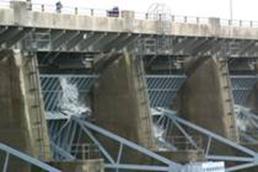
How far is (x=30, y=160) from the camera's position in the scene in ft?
110

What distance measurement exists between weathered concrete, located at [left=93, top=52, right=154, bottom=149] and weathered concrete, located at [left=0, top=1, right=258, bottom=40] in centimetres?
182

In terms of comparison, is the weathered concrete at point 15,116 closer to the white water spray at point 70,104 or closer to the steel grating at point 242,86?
the white water spray at point 70,104

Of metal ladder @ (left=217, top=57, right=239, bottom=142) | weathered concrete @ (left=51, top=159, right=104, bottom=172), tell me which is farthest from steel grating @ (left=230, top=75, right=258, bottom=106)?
weathered concrete @ (left=51, top=159, right=104, bottom=172)

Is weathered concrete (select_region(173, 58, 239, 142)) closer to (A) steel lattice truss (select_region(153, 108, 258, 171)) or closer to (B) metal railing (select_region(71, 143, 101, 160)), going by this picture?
(A) steel lattice truss (select_region(153, 108, 258, 171))

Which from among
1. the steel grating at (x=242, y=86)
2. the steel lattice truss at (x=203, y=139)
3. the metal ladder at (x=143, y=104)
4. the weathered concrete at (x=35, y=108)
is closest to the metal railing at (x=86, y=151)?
the metal ladder at (x=143, y=104)

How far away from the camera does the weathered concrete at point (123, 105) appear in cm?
4084

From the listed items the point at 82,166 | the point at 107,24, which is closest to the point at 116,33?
the point at 107,24

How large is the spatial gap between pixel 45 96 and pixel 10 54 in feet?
17.7

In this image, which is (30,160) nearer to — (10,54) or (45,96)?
(10,54)

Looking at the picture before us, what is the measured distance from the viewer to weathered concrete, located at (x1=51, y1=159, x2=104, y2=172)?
32.0 metres

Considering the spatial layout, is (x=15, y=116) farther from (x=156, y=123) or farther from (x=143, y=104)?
(x=156, y=123)

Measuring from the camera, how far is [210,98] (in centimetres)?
4653

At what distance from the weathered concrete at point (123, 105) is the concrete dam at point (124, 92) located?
47 mm

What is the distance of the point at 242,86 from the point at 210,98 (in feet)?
23.1
